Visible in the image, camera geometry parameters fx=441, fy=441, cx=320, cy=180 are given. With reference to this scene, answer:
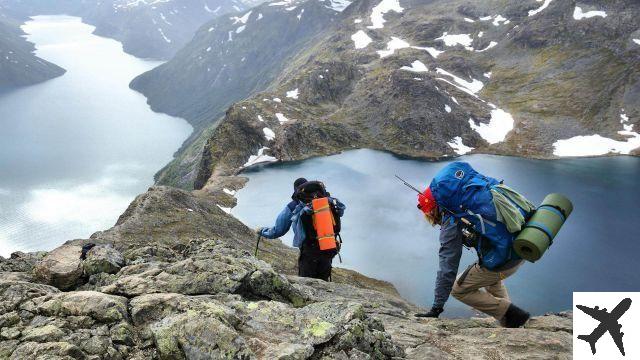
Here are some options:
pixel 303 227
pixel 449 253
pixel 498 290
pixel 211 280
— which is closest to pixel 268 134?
pixel 303 227

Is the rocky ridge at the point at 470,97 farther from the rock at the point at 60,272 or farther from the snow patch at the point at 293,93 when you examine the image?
the rock at the point at 60,272

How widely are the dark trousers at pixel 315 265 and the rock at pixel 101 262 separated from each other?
6.22 meters

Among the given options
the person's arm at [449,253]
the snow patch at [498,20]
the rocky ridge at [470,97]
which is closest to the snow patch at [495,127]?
the rocky ridge at [470,97]

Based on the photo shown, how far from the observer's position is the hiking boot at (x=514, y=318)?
11.9m

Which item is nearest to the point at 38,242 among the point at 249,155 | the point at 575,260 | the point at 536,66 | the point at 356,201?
the point at 249,155

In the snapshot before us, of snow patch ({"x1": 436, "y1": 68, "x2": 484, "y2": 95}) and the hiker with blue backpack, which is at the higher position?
snow patch ({"x1": 436, "y1": 68, "x2": 484, "y2": 95})

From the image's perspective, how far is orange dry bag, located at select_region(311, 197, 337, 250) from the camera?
1388cm

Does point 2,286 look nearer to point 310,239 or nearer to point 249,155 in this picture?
point 310,239

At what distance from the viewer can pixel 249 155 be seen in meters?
121

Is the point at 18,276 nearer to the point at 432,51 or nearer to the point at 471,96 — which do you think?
the point at 471,96

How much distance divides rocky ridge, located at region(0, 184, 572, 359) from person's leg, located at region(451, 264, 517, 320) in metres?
0.57

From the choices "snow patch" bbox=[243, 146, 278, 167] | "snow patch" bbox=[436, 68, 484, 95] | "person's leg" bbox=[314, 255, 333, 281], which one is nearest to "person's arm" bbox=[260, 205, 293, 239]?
"person's leg" bbox=[314, 255, 333, 281]

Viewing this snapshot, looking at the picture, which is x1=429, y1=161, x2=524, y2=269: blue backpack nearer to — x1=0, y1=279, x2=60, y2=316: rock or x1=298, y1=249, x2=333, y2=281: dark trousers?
x1=298, y1=249, x2=333, y2=281: dark trousers

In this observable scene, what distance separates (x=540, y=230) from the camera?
380 inches
